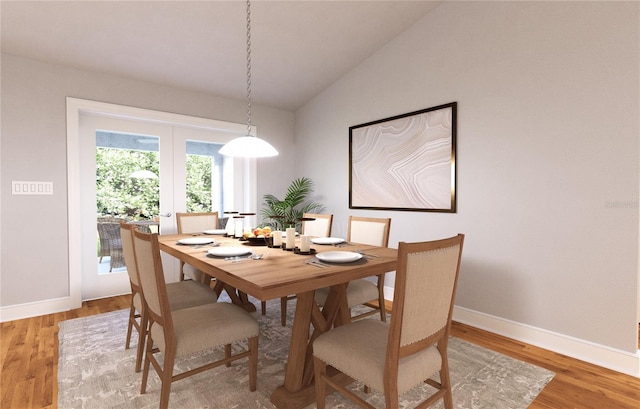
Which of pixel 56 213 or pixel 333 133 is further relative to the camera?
pixel 333 133

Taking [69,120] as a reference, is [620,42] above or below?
above

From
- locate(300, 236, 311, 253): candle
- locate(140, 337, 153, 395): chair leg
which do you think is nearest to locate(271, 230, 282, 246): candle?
locate(300, 236, 311, 253): candle

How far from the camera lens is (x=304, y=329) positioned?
1788 mm

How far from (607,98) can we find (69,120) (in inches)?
176

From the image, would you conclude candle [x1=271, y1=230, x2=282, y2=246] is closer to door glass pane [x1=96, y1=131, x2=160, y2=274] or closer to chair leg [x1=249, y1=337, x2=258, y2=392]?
chair leg [x1=249, y1=337, x2=258, y2=392]

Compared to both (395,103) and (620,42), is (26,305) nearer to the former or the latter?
(395,103)

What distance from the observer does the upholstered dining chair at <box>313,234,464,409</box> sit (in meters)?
1.25

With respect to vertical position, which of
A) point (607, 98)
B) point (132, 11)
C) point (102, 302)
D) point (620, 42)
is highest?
point (132, 11)

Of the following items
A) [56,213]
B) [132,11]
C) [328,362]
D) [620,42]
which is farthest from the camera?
[56,213]

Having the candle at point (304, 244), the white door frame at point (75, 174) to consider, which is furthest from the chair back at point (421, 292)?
the white door frame at point (75, 174)

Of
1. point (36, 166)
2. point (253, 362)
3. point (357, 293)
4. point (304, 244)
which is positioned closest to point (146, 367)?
point (253, 362)

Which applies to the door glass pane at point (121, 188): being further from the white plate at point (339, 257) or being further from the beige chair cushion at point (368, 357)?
the beige chair cushion at point (368, 357)

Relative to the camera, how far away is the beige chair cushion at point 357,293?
233 cm

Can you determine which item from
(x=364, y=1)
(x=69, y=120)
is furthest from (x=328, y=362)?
(x=69, y=120)
